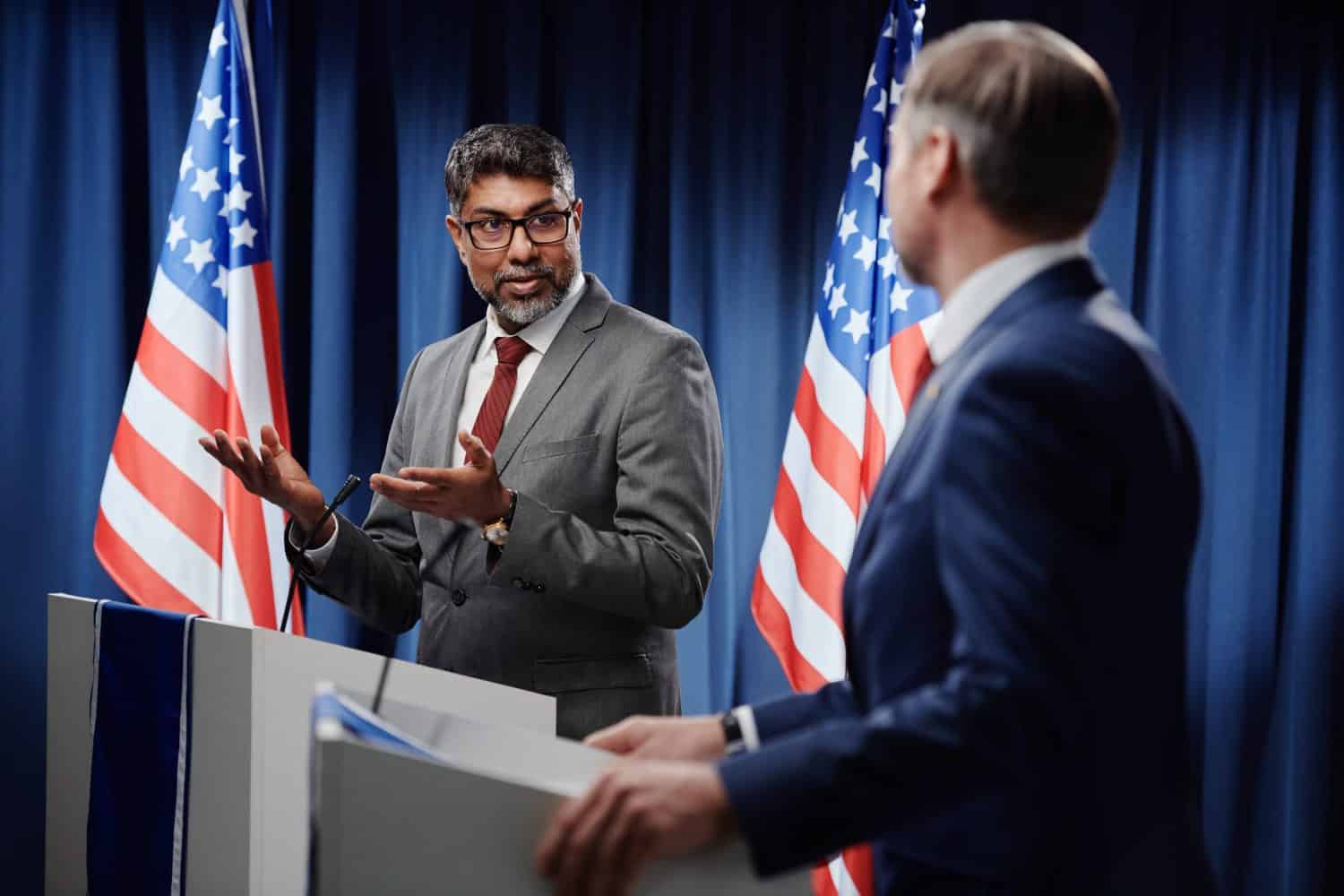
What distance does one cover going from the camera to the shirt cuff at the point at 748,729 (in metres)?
1.10

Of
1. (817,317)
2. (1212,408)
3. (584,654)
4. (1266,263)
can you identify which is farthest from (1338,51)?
(584,654)

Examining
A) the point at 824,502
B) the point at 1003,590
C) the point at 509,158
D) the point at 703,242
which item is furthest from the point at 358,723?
the point at 703,242

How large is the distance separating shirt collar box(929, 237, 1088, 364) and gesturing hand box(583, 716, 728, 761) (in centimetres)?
39

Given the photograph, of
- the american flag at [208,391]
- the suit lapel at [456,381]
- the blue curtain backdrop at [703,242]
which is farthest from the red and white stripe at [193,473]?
the suit lapel at [456,381]

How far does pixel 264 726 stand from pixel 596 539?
528 millimetres

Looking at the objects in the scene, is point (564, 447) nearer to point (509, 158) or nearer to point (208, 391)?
point (509, 158)

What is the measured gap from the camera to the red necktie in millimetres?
2102

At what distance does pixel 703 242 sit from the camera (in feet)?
12.0

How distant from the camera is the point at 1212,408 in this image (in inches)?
133

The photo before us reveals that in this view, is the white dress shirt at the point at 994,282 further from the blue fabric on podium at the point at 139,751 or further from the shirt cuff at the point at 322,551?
the shirt cuff at the point at 322,551

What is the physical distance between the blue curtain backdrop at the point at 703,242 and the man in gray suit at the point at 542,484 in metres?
1.35

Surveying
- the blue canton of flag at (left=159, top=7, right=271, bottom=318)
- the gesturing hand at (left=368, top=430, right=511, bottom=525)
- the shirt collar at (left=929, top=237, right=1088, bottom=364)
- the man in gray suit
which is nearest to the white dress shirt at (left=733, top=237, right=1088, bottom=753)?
the shirt collar at (left=929, top=237, right=1088, bottom=364)

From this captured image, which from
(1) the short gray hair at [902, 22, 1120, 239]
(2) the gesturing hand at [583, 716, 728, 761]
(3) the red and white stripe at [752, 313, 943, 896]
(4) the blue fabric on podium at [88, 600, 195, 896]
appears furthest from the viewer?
(3) the red and white stripe at [752, 313, 943, 896]

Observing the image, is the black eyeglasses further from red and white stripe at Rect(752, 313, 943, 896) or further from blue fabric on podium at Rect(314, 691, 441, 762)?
blue fabric on podium at Rect(314, 691, 441, 762)
